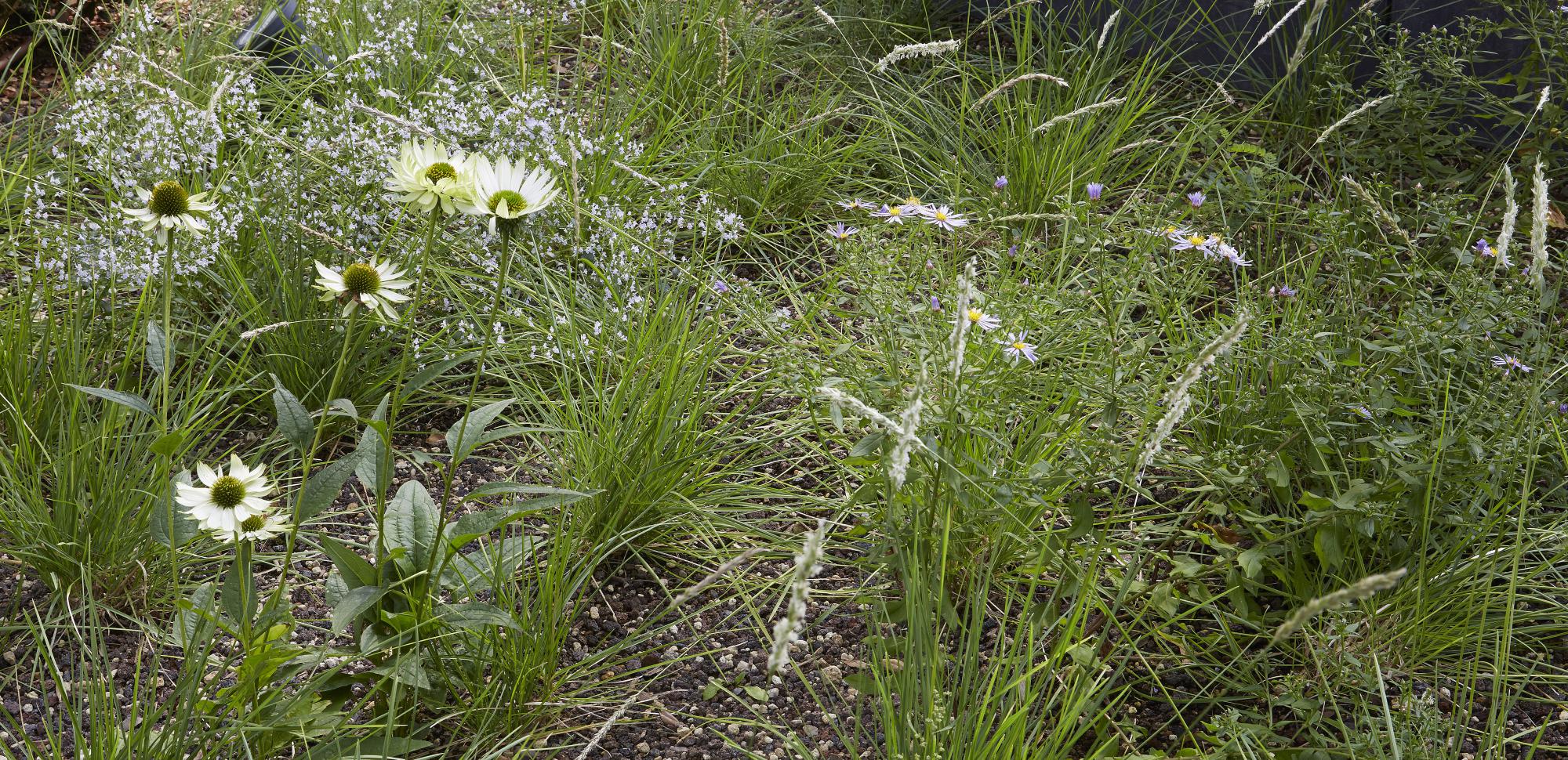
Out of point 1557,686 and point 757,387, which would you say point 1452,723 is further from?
point 757,387

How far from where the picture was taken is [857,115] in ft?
11.3

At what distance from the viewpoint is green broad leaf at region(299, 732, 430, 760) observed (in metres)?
1.52

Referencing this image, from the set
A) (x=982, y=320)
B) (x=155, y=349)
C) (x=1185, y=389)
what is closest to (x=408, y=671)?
(x=155, y=349)

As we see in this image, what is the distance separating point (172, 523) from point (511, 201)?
0.58 meters

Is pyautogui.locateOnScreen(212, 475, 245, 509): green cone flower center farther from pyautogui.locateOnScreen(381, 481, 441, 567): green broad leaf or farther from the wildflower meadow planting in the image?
pyautogui.locateOnScreen(381, 481, 441, 567): green broad leaf

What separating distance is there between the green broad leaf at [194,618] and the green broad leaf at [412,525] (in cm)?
23

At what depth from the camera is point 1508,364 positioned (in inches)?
84.7

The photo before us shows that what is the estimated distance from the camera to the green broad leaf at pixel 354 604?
149cm

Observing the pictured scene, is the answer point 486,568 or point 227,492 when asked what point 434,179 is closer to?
point 227,492

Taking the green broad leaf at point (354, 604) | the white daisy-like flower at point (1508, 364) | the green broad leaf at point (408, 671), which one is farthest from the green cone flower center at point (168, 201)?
the white daisy-like flower at point (1508, 364)

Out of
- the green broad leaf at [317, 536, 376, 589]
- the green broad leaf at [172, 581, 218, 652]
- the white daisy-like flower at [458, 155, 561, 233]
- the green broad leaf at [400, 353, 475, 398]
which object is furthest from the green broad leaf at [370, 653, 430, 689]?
the white daisy-like flower at [458, 155, 561, 233]

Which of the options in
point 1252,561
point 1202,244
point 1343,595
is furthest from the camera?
point 1202,244

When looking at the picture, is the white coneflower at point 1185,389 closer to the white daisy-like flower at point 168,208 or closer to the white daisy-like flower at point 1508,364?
the white daisy-like flower at point 1508,364

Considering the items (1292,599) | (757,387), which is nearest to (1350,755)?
(1292,599)
